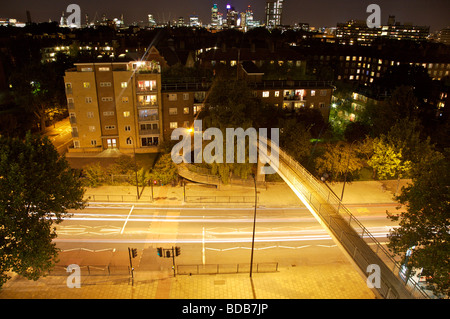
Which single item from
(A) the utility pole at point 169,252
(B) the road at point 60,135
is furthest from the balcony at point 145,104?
(A) the utility pole at point 169,252

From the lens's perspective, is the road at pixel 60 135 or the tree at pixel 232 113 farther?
the road at pixel 60 135

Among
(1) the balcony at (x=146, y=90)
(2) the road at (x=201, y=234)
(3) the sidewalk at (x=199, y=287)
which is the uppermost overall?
(1) the balcony at (x=146, y=90)

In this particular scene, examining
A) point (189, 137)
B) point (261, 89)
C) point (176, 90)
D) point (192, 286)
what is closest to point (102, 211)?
point (192, 286)

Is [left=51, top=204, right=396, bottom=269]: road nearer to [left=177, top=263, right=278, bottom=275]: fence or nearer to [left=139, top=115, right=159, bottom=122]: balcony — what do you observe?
[left=177, top=263, right=278, bottom=275]: fence

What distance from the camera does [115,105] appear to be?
1510 inches

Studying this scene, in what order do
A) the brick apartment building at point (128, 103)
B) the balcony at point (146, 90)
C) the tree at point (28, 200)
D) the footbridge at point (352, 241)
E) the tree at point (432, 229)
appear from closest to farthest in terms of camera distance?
the tree at point (432, 229), the footbridge at point (352, 241), the tree at point (28, 200), the brick apartment building at point (128, 103), the balcony at point (146, 90)

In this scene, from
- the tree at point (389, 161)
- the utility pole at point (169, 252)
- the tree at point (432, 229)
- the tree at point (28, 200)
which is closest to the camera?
the tree at point (432, 229)

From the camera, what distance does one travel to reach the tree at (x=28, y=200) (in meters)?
15.5

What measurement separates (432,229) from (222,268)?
437 inches

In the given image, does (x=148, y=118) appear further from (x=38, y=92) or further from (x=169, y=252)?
(x=169, y=252)

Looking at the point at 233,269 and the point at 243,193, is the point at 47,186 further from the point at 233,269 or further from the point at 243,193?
the point at 243,193

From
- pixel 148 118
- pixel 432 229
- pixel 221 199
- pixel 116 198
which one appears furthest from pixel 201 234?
pixel 148 118

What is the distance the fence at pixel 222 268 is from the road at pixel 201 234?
1.76 feet

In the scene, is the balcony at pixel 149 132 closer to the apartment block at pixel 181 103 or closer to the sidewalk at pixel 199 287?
the apartment block at pixel 181 103
